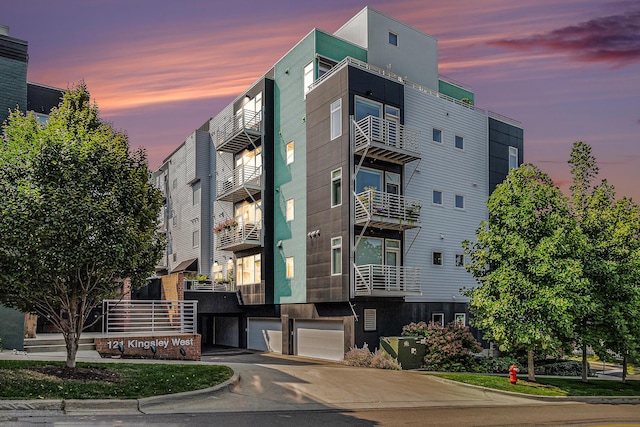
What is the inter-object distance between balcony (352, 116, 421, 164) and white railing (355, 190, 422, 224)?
2.04m

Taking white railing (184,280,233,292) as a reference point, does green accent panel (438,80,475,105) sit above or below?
above

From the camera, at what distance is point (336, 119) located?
2803 centimetres

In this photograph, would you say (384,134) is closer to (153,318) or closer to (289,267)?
(289,267)

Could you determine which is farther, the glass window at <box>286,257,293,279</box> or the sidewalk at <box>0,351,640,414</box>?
the glass window at <box>286,257,293,279</box>

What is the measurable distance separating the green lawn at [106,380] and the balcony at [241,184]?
57.9 ft

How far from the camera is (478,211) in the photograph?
33438 millimetres

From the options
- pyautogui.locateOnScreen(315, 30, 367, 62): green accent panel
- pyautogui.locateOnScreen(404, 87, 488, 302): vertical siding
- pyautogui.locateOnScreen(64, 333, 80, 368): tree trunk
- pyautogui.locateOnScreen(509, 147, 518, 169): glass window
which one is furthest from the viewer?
pyautogui.locateOnScreen(509, 147, 518, 169): glass window

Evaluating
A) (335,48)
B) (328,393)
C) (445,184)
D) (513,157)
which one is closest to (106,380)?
(328,393)

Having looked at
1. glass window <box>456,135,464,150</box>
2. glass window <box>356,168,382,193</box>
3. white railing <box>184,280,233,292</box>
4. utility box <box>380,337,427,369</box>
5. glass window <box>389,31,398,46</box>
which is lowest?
utility box <box>380,337,427,369</box>

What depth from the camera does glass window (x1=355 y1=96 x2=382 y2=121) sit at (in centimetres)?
2741

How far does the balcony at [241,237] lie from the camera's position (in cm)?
3309

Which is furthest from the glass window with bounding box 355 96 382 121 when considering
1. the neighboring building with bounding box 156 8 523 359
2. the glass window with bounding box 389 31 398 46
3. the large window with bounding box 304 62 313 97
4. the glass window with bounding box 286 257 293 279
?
the glass window with bounding box 286 257 293 279

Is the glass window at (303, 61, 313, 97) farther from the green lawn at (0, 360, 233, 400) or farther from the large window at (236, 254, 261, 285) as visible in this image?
the green lawn at (0, 360, 233, 400)

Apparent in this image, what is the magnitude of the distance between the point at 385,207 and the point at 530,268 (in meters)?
7.70
